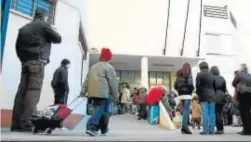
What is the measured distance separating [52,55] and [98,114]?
15.3ft

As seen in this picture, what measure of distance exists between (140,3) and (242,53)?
34.1 ft

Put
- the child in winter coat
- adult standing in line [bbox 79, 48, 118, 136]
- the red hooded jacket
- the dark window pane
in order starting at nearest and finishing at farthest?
adult standing in line [bbox 79, 48, 118, 136], the child in winter coat, the red hooded jacket, the dark window pane

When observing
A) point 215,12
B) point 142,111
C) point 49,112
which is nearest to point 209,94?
point 49,112

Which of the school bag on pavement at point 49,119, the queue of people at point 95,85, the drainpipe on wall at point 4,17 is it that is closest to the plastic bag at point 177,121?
the queue of people at point 95,85

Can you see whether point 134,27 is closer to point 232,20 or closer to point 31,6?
point 232,20

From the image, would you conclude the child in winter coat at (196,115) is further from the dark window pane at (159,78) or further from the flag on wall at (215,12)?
the flag on wall at (215,12)

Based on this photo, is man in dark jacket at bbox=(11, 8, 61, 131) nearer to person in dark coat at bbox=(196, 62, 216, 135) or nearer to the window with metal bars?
the window with metal bars

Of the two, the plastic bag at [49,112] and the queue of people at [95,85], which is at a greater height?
the queue of people at [95,85]

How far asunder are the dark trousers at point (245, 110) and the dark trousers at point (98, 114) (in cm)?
345

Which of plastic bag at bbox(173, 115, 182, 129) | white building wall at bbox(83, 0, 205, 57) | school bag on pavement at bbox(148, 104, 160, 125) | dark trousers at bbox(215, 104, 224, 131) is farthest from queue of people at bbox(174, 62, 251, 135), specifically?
white building wall at bbox(83, 0, 205, 57)

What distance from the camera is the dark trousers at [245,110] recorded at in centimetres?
831

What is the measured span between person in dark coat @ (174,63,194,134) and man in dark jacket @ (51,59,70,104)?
2696 millimetres

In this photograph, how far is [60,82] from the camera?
28.6 ft

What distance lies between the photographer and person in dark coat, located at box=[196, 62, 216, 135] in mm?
8211
